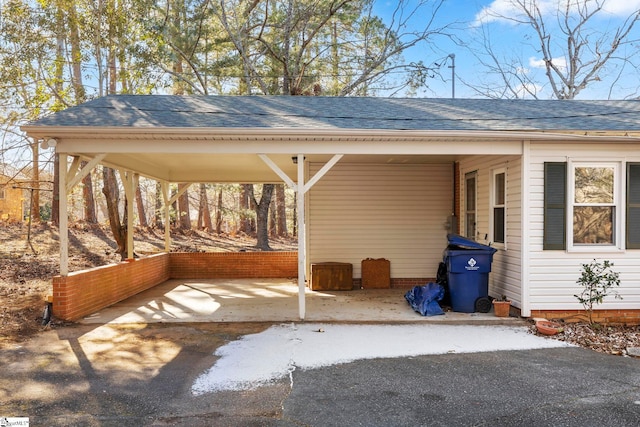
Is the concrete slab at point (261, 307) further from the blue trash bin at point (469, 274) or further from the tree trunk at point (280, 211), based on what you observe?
the tree trunk at point (280, 211)

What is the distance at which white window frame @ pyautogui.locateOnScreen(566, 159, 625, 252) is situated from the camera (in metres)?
6.34

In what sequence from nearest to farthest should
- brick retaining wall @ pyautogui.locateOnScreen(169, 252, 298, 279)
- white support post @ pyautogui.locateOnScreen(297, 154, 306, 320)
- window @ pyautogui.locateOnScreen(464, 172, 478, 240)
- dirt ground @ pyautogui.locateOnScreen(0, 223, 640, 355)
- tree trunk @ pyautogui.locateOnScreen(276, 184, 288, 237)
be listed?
dirt ground @ pyautogui.locateOnScreen(0, 223, 640, 355) → white support post @ pyautogui.locateOnScreen(297, 154, 306, 320) → window @ pyautogui.locateOnScreen(464, 172, 478, 240) → brick retaining wall @ pyautogui.locateOnScreen(169, 252, 298, 279) → tree trunk @ pyautogui.locateOnScreen(276, 184, 288, 237)

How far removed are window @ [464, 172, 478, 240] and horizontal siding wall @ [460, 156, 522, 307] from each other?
0.23 m

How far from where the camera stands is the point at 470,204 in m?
8.50

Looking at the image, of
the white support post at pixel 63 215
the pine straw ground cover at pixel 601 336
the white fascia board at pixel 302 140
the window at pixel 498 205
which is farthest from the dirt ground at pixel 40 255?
the pine straw ground cover at pixel 601 336

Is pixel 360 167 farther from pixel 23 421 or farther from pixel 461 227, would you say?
pixel 23 421

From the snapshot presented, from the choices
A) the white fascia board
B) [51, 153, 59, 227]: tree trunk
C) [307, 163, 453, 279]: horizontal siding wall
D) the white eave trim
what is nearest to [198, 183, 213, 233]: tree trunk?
[51, 153, 59, 227]: tree trunk

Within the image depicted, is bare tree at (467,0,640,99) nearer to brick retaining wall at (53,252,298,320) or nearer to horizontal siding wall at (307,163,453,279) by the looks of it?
horizontal siding wall at (307,163,453,279)

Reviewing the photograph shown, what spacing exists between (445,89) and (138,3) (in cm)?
1089

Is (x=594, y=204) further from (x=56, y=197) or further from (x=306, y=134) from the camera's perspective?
(x=56, y=197)

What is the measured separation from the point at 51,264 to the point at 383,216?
23.4 feet

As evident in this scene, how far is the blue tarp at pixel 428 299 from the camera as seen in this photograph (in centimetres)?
668

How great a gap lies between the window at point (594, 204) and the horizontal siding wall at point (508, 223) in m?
0.74

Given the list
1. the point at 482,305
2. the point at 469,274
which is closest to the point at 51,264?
the point at 469,274
